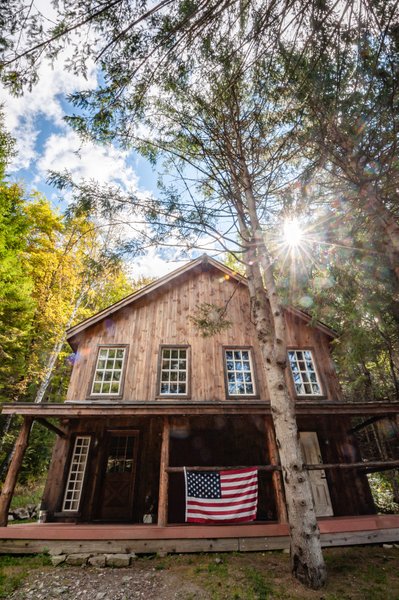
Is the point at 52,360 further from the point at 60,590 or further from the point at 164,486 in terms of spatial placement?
the point at 60,590

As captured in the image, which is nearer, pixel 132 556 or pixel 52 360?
pixel 132 556

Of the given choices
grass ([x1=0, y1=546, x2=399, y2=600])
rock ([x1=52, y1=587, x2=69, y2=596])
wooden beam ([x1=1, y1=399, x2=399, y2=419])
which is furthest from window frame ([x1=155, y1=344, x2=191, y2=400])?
rock ([x1=52, y1=587, x2=69, y2=596])

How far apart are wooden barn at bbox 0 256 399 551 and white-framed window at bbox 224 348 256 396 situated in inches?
1.5

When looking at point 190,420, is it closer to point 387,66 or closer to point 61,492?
point 61,492

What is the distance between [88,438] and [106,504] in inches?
78.7

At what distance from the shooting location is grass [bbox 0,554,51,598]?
477 cm

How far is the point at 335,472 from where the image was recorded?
9227 millimetres

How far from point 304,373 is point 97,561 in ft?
26.4

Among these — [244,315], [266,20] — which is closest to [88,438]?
[244,315]

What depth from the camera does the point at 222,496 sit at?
677cm

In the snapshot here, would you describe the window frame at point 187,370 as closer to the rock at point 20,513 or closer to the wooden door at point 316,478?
the wooden door at point 316,478

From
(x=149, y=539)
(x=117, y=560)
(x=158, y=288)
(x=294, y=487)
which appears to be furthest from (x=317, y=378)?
(x=117, y=560)

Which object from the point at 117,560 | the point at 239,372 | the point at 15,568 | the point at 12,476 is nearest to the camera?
the point at 15,568

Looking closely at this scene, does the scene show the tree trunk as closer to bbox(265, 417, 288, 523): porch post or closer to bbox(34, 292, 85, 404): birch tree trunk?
bbox(265, 417, 288, 523): porch post
